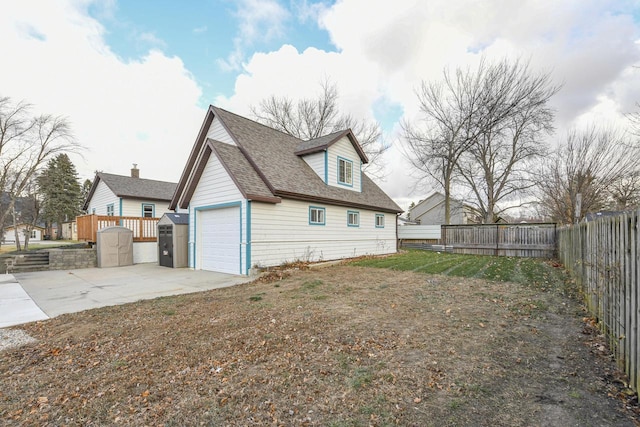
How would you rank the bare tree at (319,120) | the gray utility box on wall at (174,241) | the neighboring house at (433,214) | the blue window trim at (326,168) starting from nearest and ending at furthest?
the gray utility box on wall at (174,241)
the blue window trim at (326,168)
the bare tree at (319,120)
the neighboring house at (433,214)

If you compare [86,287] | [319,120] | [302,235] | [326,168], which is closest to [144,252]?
[86,287]

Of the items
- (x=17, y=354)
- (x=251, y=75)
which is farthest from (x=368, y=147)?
(x=17, y=354)

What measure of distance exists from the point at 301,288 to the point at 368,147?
870 inches

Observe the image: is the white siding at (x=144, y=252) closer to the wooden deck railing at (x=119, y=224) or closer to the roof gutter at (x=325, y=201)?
the wooden deck railing at (x=119, y=224)

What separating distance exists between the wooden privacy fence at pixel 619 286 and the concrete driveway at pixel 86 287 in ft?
26.4

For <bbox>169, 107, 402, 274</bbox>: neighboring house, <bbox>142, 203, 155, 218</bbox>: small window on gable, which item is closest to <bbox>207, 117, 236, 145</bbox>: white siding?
<bbox>169, 107, 402, 274</bbox>: neighboring house

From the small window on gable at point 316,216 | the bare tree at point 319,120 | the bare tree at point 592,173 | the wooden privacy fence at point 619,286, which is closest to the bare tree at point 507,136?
the bare tree at point 592,173

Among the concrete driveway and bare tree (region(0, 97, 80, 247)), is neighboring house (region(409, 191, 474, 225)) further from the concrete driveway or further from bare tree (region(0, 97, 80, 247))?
bare tree (region(0, 97, 80, 247))

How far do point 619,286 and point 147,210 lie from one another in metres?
24.0

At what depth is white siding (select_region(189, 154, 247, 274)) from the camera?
10086 millimetres

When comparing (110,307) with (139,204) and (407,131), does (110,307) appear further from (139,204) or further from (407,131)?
(407,131)

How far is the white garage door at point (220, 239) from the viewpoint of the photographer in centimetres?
1053

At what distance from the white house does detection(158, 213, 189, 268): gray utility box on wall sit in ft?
25.2

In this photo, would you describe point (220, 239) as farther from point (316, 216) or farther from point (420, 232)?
point (420, 232)
